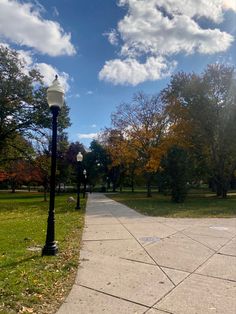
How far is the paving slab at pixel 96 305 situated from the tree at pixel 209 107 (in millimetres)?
28959

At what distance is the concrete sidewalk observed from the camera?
437cm

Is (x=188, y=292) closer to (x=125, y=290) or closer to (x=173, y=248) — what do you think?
(x=125, y=290)

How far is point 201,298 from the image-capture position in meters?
4.62

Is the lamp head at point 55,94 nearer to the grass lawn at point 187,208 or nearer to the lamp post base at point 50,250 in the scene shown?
the lamp post base at point 50,250

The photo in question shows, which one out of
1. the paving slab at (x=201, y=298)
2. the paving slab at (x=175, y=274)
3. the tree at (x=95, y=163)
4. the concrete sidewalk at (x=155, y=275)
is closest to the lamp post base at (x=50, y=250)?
the concrete sidewalk at (x=155, y=275)

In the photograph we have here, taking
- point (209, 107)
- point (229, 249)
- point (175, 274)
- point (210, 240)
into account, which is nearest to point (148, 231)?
point (210, 240)

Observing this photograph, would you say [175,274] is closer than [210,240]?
Yes

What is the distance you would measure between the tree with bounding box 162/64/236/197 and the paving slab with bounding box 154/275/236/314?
27866 mm

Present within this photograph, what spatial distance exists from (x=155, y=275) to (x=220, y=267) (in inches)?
52.6

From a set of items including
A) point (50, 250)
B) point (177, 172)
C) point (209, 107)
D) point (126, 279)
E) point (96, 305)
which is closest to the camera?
point (96, 305)

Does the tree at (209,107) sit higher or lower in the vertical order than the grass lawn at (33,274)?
higher

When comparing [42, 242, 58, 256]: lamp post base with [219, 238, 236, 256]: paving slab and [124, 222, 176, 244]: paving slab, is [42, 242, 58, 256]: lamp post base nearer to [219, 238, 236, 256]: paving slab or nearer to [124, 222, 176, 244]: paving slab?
[124, 222, 176, 244]: paving slab

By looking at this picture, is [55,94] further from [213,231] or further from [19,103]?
[19,103]

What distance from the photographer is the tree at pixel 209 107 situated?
107 ft
